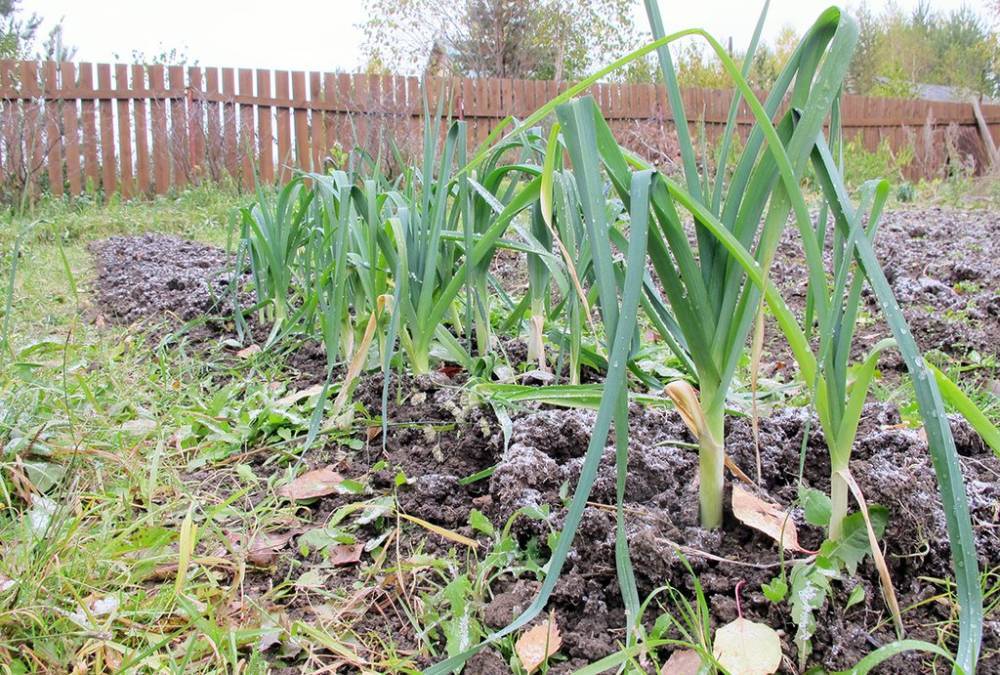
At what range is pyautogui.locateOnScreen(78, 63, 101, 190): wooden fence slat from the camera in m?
8.42

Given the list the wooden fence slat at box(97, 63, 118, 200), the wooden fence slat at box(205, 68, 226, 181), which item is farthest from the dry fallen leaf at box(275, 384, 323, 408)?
the wooden fence slat at box(97, 63, 118, 200)

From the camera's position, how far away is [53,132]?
24.8 ft

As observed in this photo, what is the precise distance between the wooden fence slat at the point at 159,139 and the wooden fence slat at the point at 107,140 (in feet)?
1.42

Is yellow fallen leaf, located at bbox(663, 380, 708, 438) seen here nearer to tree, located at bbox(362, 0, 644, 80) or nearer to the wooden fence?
the wooden fence

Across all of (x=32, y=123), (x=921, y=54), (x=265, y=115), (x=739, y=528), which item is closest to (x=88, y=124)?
(x=32, y=123)

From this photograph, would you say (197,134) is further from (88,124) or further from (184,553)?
(184,553)

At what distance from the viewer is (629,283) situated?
0.72 meters

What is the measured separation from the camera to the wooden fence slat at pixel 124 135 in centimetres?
853

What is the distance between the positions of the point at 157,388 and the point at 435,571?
3.73 feet

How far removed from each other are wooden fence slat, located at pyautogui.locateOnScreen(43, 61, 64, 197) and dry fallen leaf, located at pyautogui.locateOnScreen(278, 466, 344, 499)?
7.10 metres

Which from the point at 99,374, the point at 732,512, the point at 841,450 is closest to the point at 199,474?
the point at 99,374

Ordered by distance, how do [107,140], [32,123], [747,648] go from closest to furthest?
1. [747,648]
2. [32,123]
3. [107,140]

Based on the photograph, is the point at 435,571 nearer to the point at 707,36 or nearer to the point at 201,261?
the point at 707,36

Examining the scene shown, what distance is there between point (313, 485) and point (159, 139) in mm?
8448
